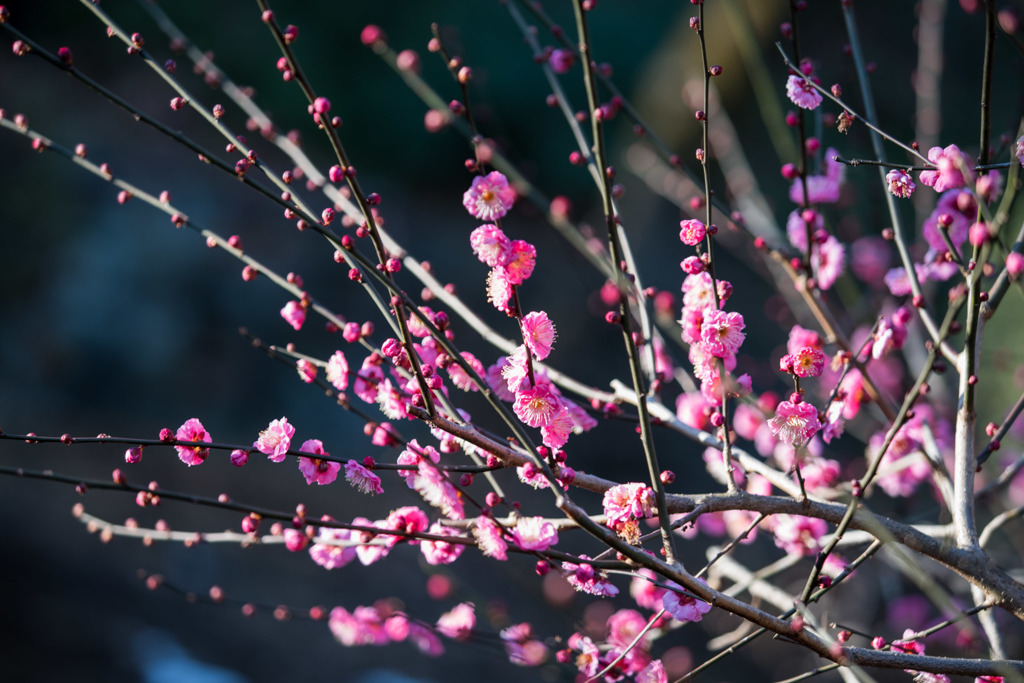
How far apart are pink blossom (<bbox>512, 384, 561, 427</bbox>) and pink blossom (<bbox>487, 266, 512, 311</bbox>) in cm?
12

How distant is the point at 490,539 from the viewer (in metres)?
0.93

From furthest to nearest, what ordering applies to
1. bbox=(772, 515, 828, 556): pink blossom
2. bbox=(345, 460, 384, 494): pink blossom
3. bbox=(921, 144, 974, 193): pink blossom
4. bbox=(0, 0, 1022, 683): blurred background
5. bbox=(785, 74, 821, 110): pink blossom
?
bbox=(0, 0, 1022, 683): blurred background
bbox=(772, 515, 828, 556): pink blossom
bbox=(785, 74, 821, 110): pink blossom
bbox=(345, 460, 384, 494): pink blossom
bbox=(921, 144, 974, 193): pink blossom

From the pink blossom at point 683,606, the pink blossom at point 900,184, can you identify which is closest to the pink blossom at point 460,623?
the pink blossom at point 683,606

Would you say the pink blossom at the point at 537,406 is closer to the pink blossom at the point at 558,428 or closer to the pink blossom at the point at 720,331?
the pink blossom at the point at 558,428

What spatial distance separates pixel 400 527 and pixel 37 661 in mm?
2957

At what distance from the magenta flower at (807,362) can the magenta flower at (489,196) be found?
0.45m

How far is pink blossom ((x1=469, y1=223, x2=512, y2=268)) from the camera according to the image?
0.94m

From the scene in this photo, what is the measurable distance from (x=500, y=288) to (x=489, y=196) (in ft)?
0.41

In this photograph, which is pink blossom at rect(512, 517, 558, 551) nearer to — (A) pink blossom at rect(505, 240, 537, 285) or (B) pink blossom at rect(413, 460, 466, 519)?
(B) pink blossom at rect(413, 460, 466, 519)

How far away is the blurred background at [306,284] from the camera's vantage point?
10.7 ft

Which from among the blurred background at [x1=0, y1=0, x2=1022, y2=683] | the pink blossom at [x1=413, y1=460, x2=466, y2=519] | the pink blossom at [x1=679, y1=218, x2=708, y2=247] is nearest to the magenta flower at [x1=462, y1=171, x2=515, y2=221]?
the pink blossom at [x1=679, y1=218, x2=708, y2=247]

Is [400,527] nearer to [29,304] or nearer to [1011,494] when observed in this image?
[1011,494]

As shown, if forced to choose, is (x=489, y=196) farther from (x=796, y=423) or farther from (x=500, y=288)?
(x=796, y=423)

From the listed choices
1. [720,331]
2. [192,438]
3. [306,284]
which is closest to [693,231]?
[720,331]
